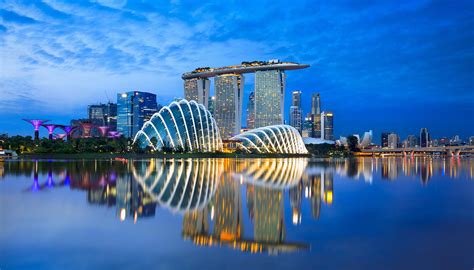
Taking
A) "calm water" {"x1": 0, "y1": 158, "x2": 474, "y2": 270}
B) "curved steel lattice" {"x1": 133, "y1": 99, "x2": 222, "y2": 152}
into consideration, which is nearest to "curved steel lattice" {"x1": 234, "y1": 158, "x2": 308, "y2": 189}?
"calm water" {"x1": 0, "y1": 158, "x2": 474, "y2": 270}

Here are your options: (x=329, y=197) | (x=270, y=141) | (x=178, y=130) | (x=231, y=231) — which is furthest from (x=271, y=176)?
(x=270, y=141)

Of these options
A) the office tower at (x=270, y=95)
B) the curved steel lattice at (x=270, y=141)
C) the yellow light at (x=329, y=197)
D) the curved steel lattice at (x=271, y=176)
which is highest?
the office tower at (x=270, y=95)

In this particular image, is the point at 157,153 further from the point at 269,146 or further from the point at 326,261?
the point at 326,261

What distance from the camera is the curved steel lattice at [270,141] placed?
112 meters

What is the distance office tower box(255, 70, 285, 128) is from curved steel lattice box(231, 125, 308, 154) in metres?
71.8

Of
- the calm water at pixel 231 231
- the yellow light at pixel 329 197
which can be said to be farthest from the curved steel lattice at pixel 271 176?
the calm water at pixel 231 231

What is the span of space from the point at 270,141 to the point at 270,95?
273ft

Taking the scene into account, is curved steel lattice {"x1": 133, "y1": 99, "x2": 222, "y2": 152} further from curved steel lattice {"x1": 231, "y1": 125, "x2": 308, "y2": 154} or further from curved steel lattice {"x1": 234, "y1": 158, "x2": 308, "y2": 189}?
curved steel lattice {"x1": 234, "y1": 158, "x2": 308, "y2": 189}

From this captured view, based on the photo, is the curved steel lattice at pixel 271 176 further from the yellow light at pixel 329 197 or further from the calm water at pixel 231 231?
the calm water at pixel 231 231

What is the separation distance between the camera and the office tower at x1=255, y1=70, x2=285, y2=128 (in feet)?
626

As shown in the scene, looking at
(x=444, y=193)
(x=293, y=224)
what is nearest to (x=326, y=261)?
(x=293, y=224)

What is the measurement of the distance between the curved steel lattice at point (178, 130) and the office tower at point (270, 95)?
304 ft

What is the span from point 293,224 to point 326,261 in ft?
13.4

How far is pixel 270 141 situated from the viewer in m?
113
